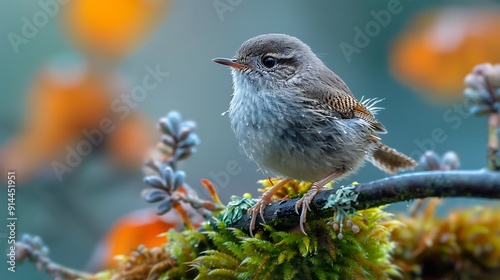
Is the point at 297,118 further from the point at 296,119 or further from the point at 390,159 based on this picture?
the point at 390,159

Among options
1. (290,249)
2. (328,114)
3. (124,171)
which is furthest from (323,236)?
(124,171)

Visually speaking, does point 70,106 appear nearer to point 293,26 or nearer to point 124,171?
point 124,171

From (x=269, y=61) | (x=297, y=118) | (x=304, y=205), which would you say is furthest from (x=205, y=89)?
(x=304, y=205)

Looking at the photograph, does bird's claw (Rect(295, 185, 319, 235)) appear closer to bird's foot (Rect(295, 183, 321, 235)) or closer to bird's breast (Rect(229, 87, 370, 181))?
bird's foot (Rect(295, 183, 321, 235))

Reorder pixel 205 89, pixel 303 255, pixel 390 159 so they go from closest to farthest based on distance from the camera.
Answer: pixel 303 255
pixel 390 159
pixel 205 89

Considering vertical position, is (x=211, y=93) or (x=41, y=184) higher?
(x=211, y=93)

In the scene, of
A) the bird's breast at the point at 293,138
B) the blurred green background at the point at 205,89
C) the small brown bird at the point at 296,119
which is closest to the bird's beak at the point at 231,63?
the small brown bird at the point at 296,119

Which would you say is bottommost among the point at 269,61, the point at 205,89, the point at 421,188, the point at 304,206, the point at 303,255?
the point at 421,188
